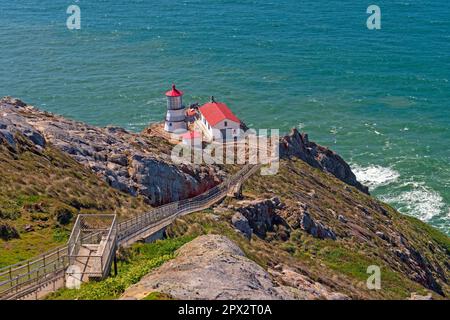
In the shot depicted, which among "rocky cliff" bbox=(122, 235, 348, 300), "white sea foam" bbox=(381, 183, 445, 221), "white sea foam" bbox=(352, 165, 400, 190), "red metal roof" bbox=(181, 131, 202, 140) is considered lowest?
"white sea foam" bbox=(381, 183, 445, 221)

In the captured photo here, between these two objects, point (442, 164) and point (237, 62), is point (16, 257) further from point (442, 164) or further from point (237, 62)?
point (237, 62)

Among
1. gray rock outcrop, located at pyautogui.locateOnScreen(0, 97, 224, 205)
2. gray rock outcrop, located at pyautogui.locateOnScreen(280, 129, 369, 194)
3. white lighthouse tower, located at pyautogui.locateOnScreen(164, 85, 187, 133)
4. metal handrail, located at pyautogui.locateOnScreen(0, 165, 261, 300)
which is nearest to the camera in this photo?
metal handrail, located at pyautogui.locateOnScreen(0, 165, 261, 300)

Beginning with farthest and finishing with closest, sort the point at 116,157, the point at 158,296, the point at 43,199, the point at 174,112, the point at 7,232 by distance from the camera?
the point at 174,112, the point at 116,157, the point at 43,199, the point at 7,232, the point at 158,296

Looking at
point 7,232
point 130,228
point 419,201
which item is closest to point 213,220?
point 130,228

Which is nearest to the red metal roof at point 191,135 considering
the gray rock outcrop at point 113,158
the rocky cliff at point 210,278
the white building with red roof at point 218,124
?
the white building with red roof at point 218,124

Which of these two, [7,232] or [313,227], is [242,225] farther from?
[7,232]

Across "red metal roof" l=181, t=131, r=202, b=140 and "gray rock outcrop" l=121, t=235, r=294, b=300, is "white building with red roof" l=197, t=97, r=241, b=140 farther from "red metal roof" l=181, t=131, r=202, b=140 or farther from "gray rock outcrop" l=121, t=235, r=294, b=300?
"gray rock outcrop" l=121, t=235, r=294, b=300

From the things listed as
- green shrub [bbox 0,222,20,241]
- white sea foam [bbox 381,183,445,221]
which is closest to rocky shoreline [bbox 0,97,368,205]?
green shrub [bbox 0,222,20,241]
